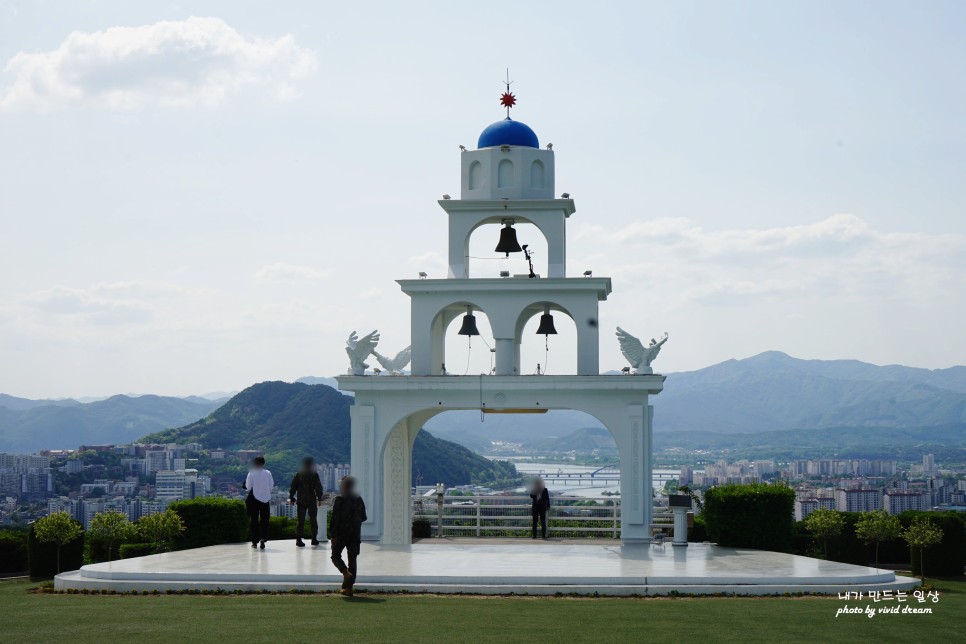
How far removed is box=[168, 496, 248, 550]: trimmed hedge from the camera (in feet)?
86.3

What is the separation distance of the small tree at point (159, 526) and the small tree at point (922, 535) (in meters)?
14.1

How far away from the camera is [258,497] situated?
24.7 m

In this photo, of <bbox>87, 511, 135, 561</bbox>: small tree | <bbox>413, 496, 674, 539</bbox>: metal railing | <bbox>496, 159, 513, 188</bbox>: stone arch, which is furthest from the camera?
<bbox>413, 496, 674, 539</bbox>: metal railing

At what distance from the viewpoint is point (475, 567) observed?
2125 centimetres

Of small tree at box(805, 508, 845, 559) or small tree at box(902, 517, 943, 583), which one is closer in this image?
small tree at box(902, 517, 943, 583)

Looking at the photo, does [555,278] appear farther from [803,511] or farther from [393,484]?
[803,511]

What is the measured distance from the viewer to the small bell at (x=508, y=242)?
27828 millimetres

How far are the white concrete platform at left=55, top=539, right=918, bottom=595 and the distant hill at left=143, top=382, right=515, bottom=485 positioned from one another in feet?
221

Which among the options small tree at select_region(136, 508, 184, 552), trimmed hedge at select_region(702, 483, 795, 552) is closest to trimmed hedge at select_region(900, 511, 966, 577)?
trimmed hedge at select_region(702, 483, 795, 552)

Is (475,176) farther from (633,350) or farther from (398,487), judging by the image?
(398,487)

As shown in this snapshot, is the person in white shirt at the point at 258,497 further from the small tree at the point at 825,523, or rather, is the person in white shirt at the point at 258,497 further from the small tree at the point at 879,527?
the small tree at the point at 879,527

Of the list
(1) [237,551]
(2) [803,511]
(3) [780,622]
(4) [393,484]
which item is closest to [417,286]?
(4) [393,484]

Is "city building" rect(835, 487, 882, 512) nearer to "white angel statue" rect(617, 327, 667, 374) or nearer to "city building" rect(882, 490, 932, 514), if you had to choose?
"city building" rect(882, 490, 932, 514)

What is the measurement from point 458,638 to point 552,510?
16.3 metres
